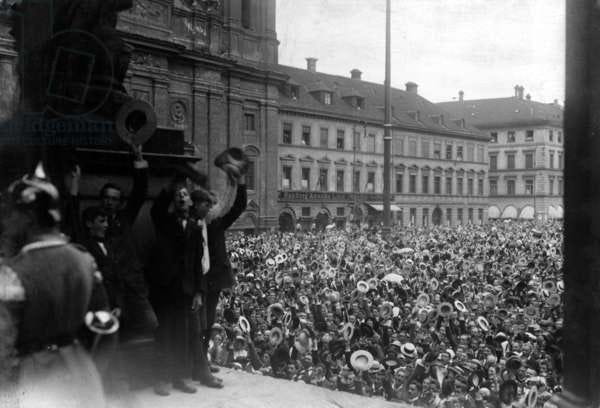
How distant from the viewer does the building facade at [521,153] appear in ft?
183

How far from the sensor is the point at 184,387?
5145 mm

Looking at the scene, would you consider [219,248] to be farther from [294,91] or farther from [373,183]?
[373,183]

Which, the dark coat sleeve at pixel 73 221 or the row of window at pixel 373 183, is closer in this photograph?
the dark coat sleeve at pixel 73 221

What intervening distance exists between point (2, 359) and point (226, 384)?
2.01 m

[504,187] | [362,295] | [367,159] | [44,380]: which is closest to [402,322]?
[362,295]

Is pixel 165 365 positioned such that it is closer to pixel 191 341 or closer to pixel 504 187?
pixel 191 341

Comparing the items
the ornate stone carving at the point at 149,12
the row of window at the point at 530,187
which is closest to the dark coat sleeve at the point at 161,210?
the ornate stone carving at the point at 149,12

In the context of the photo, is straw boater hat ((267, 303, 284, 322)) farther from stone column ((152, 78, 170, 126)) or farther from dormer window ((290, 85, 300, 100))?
dormer window ((290, 85, 300, 100))

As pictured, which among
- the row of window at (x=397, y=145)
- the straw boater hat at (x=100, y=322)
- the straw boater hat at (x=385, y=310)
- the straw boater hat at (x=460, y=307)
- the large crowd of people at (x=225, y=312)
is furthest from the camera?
the row of window at (x=397, y=145)

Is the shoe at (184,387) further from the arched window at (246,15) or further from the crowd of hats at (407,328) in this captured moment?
the arched window at (246,15)

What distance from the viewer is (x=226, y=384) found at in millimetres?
5367

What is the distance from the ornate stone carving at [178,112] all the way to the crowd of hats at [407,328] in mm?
18040

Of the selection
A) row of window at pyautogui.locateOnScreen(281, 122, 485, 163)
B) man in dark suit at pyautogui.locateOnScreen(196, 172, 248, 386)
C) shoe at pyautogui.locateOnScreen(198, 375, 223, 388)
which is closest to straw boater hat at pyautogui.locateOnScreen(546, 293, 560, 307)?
man in dark suit at pyautogui.locateOnScreen(196, 172, 248, 386)

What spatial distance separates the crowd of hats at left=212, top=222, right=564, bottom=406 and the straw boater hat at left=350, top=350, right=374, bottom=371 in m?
0.01
